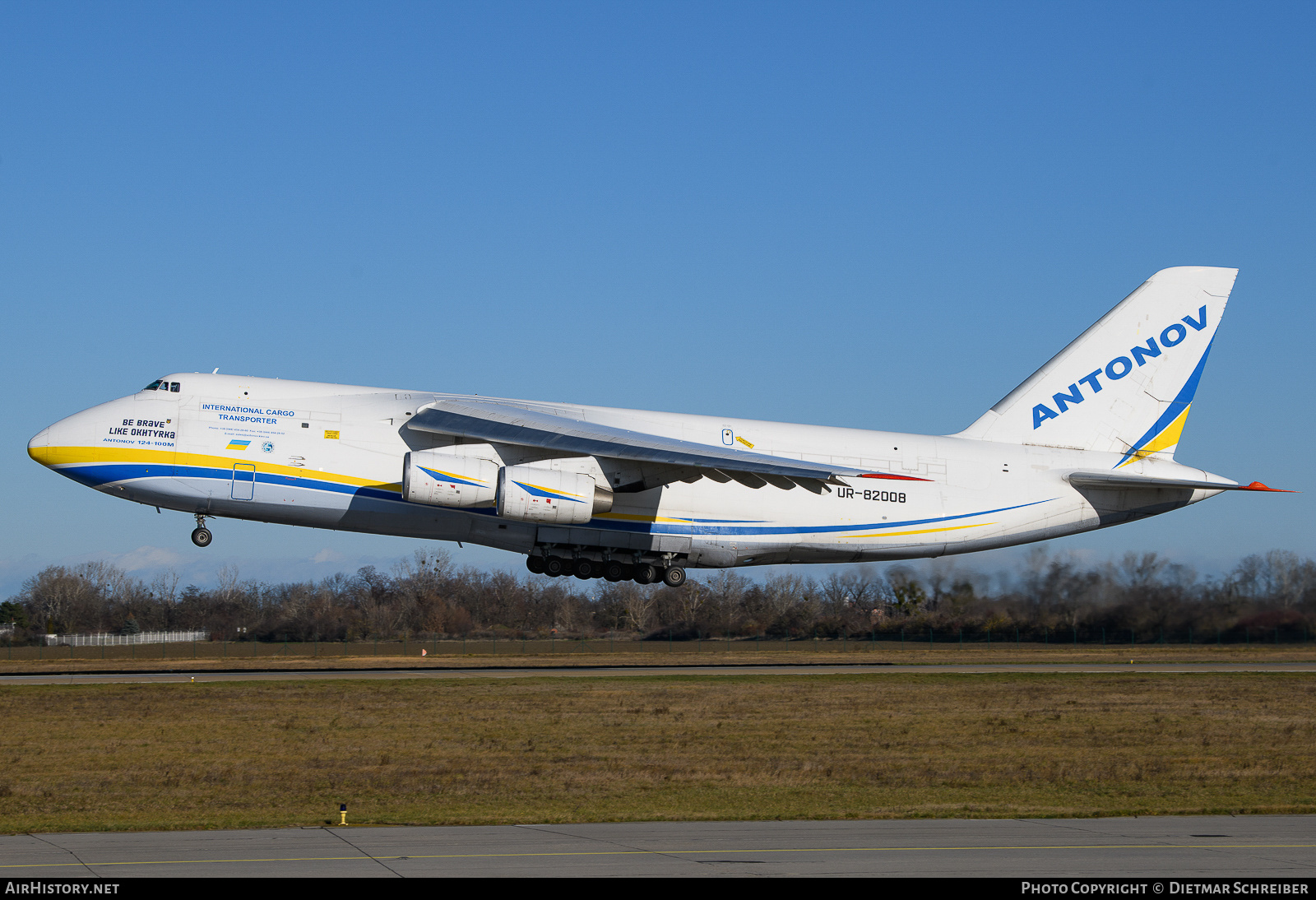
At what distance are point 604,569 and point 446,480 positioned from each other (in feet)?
13.2

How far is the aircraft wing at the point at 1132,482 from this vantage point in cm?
2491

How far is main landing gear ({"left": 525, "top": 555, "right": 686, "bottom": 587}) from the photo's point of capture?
24109 mm

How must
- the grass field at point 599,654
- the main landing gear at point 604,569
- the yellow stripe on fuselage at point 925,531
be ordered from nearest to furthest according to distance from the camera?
the main landing gear at point 604,569
the yellow stripe on fuselage at point 925,531
the grass field at point 599,654

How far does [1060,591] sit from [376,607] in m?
31.9

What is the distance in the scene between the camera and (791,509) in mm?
24172

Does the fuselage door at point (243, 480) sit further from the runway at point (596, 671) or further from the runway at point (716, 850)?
the runway at point (716, 850)

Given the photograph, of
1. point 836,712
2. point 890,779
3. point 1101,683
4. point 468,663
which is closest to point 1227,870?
point 890,779

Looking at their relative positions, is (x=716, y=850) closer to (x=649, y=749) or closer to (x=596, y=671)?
(x=649, y=749)

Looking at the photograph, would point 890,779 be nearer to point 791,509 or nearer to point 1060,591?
point 791,509

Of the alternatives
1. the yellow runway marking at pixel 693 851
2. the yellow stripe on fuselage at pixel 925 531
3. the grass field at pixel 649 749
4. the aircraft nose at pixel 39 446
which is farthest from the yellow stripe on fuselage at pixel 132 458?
the yellow runway marking at pixel 693 851

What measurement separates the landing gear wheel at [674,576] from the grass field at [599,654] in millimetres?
13679

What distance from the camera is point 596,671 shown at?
34.7m

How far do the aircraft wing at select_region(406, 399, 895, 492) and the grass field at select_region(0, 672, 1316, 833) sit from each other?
469cm

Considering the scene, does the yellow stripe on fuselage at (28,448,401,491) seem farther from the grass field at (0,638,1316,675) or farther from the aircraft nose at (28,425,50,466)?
the grass field at (0,638,1316,675)
